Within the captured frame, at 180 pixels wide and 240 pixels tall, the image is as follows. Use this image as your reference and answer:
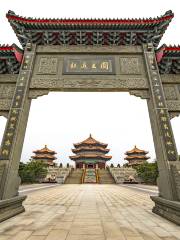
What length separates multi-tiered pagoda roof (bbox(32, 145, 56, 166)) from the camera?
139 feet

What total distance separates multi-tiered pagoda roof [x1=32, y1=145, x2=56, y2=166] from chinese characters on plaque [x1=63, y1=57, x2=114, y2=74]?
1564 inches

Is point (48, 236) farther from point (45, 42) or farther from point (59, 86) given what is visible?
point (45, 42)

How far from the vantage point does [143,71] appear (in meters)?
5.96

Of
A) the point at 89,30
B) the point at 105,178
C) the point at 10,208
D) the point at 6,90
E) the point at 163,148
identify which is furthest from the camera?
the point at 105,178

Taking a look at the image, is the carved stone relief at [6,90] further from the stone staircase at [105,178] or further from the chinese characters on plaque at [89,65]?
the stone staircase at [105,178]

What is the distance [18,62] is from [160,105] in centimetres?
524

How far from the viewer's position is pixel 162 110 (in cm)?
518

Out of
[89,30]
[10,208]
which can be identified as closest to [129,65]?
[89,30]

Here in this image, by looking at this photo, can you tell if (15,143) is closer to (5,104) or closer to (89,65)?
(5,104)

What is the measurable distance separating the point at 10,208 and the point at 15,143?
1682mm

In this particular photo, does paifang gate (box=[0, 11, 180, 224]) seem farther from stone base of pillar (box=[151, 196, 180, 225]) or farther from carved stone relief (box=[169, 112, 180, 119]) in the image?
stone base of pillar (box=[151, 196, 180, 225])

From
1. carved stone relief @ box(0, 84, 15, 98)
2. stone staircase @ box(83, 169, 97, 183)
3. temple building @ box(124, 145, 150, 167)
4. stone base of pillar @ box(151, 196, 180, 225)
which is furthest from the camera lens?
temple building @ box(124, 145, 150, 167)

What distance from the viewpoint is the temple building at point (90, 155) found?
3641cm

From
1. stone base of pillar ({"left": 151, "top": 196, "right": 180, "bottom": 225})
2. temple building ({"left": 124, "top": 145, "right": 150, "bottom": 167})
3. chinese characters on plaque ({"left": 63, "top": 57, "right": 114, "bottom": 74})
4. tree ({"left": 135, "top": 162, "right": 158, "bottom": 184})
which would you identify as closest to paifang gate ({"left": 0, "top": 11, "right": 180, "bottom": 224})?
chinese characters on plaque ({"left": 63, "top": 57, "right": 114, "bottom": 74})
